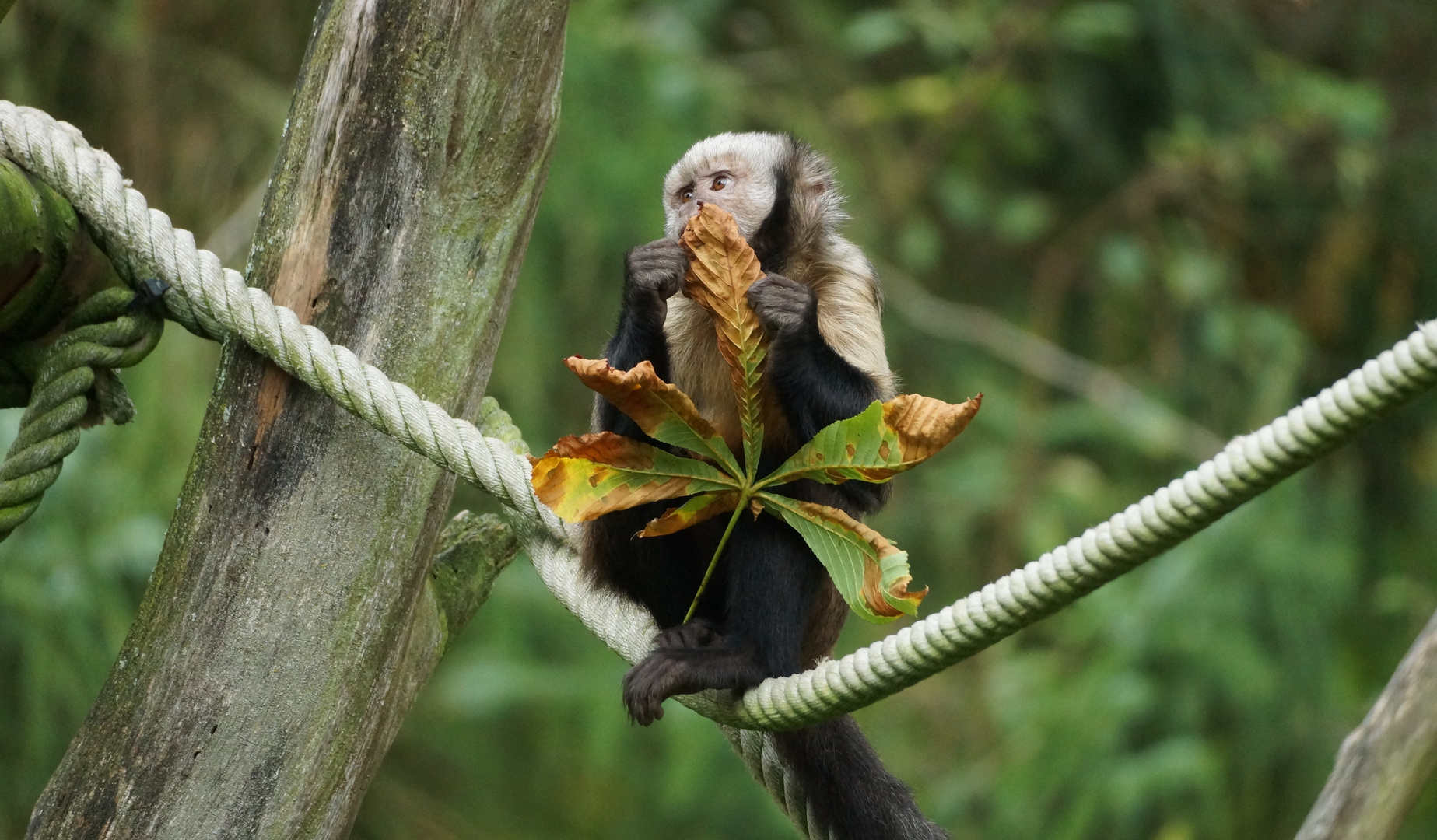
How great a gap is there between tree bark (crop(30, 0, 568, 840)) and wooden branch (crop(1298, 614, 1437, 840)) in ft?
5.90

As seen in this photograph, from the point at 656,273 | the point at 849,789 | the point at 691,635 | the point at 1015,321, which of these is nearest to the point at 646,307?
the point at 656,273

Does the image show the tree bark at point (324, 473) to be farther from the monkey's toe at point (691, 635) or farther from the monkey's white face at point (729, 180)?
the monkey's white face at point (729, 180)

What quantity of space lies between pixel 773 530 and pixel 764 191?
1.19m

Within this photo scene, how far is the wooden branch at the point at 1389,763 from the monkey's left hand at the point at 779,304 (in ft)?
4.27

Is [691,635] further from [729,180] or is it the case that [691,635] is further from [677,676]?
[729,180]

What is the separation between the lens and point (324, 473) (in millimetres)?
2527

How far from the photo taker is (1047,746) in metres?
6.78

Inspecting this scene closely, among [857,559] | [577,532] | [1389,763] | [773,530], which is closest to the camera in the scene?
[857,559]

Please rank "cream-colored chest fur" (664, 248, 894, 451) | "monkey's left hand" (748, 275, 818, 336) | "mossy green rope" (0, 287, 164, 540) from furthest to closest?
"cream-colored chest fur" (664, 248, 894, 451)
"monkey's left hand" (748, 275, 818, 336)
"mossy green rope" (0, 287, 164, 540)

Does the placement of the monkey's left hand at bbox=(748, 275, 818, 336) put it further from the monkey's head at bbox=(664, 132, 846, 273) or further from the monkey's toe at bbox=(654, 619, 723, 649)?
the monkey's head at bbox=(664, 132, 846, 273)

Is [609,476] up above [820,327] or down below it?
below

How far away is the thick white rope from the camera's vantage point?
1.76 metres

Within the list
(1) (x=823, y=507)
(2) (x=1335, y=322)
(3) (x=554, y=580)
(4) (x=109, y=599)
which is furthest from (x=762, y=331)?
(2) (x=1335, y=322)

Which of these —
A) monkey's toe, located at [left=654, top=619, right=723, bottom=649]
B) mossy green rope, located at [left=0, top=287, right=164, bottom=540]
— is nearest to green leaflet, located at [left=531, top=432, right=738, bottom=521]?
monkey's toe, located at [left=654, top=619, right=723, bottom=649]
